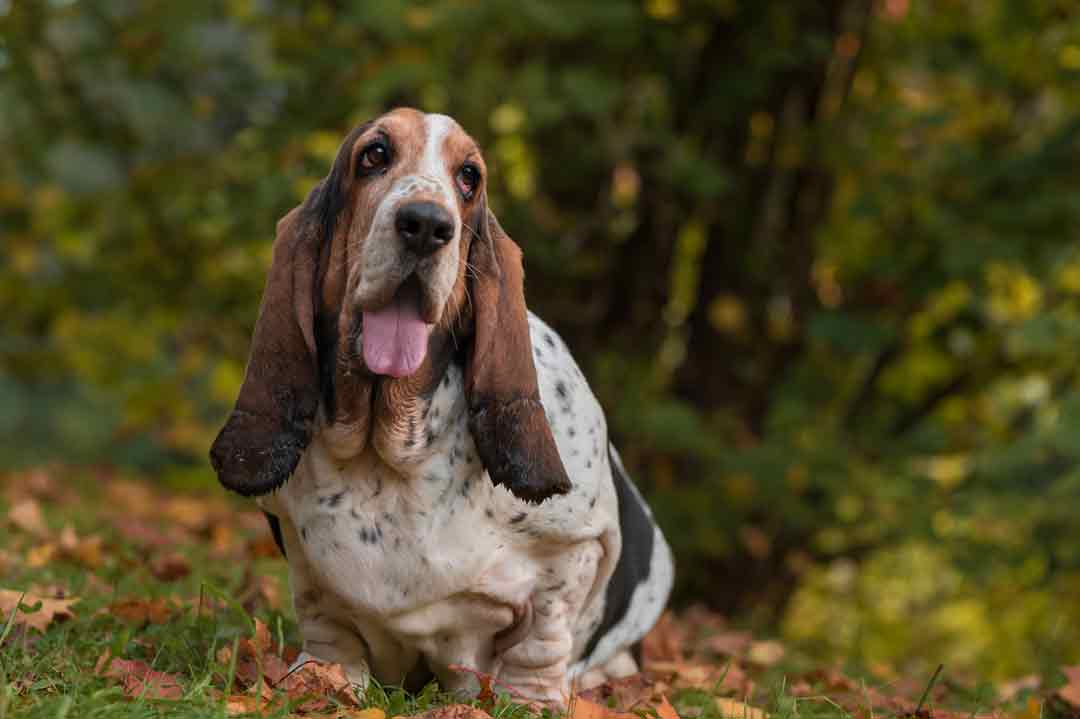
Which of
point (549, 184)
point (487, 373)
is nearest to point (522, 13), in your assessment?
point (549, 184)

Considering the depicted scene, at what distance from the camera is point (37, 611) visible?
3.43 metres

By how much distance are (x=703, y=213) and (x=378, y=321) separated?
5228 millimetres

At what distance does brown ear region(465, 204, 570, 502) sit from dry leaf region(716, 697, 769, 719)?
2.42 ft

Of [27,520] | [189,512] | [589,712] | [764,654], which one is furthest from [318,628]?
[189,512]

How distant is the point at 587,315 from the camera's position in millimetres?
7836

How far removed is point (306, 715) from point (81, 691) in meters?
0.49

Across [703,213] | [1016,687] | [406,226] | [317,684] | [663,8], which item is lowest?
[1016,687]

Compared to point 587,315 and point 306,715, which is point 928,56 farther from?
point 306,715

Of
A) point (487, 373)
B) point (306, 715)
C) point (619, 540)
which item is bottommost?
point (306, 715)

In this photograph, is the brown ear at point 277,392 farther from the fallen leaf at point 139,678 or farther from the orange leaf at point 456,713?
the orange leaf at point 456,713

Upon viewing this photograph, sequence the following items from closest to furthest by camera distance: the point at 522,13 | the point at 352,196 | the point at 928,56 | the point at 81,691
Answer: the point at 81,691 → the point at 352,196 → the point at 522,13 → the point at 928,56

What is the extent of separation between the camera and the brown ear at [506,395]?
3061 millimetres

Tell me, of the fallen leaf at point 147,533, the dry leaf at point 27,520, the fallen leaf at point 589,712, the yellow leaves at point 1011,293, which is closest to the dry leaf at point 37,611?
the fallen leaf at point 589,712

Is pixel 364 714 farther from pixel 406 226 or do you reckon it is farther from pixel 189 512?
pixel 189 512
